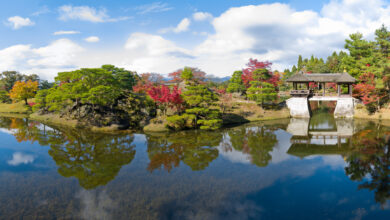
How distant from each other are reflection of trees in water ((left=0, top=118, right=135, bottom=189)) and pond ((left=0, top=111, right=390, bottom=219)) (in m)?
0.09

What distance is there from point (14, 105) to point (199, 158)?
51.5m

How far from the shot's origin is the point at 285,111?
33781 mm

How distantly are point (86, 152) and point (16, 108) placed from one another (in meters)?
41.1

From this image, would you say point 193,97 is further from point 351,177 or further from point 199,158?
point 351,177

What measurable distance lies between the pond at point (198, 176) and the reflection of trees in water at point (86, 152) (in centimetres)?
9

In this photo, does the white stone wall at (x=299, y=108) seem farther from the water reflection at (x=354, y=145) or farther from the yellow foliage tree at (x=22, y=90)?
the yellow foliage tree at (x=22, y=90)

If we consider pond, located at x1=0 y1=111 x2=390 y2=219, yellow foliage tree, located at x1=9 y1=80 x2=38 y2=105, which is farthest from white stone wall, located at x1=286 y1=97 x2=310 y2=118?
yellow foliage tree, located at x1=9 y1=80 x2=38 y2=105

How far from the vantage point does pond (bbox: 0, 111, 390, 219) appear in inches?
366

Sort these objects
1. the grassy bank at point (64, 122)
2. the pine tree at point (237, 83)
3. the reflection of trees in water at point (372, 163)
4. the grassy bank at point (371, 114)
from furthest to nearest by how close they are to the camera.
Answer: the pine tree at point (237, 83) < the grassy bank at point (371, 114) < the grassy bank at point (64, 122) < the reflection of trees in water at point (372, 163)

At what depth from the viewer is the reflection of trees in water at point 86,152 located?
43.5 ft

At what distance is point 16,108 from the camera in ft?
148

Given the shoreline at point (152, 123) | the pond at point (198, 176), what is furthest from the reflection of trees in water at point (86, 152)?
the shoreline at point (152, 123)

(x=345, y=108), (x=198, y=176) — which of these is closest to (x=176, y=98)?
(x=198, y=176)

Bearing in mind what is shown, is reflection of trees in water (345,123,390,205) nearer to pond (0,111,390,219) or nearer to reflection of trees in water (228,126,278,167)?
pond (0,111,390,219)
